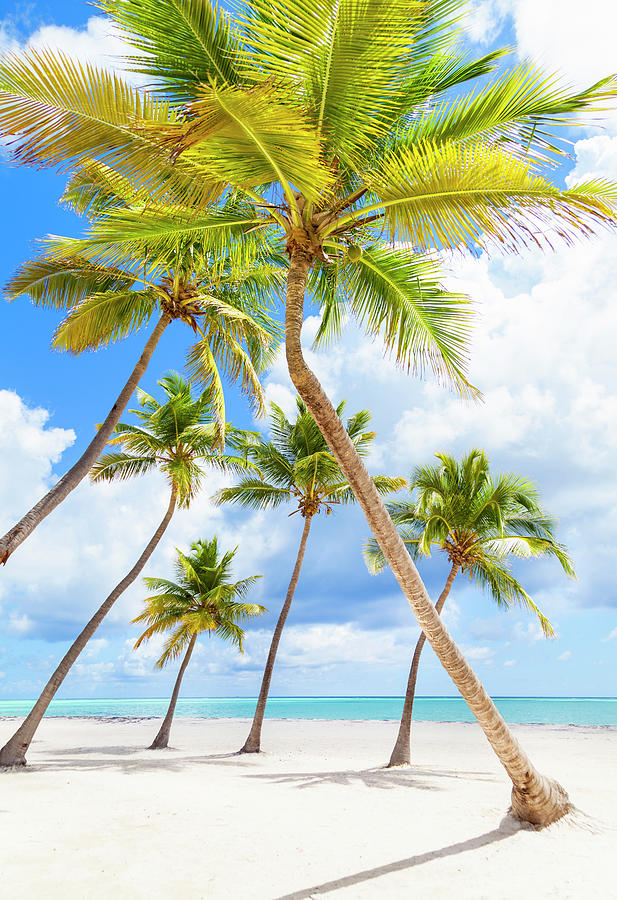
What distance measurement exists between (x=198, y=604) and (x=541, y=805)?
14.0m

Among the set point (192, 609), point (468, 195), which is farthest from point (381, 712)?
point (468, 195)

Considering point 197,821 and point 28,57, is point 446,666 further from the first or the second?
point 28,57

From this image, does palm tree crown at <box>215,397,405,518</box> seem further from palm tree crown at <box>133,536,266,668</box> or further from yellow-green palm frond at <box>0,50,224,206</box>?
→ yellow-green palm frond at <box>0,50,224,206</box>

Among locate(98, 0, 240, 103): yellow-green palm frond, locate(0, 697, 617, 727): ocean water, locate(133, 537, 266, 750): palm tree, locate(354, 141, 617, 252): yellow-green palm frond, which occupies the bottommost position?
locate(0, 697, 617, 727): ocean water

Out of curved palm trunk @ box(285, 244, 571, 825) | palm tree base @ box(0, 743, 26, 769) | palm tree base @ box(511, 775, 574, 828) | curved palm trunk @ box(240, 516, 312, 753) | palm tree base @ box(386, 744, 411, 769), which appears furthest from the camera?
curved palm trunk @ box(240, 516, 312, 753)

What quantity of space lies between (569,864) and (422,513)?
10554 millimetres

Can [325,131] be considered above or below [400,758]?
above

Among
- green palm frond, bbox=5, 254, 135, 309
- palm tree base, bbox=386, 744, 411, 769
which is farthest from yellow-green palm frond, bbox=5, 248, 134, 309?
palm tree base, bbox=386, 744, 411, 769

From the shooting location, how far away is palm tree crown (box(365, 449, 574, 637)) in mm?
14648

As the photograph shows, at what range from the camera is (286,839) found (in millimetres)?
6215

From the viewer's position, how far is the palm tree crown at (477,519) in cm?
1465

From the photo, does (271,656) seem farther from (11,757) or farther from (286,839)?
(286,839)

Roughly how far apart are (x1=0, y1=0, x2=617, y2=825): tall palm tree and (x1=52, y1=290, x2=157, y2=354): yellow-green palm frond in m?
4.82

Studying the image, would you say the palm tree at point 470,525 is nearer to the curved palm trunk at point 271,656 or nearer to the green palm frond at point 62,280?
the curved palm trunk at point 271,656
